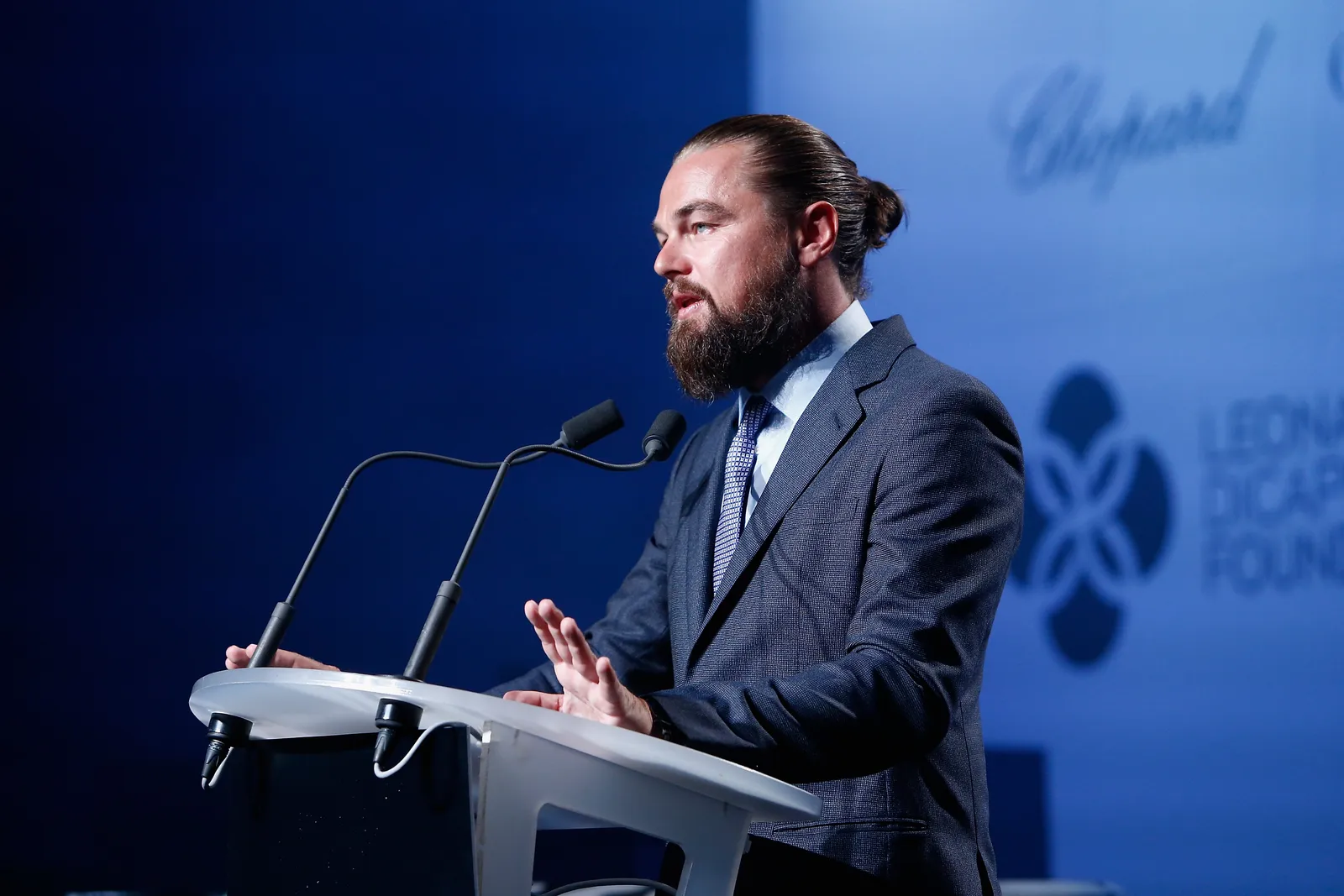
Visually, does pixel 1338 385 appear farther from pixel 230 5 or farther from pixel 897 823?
pixel 230 5

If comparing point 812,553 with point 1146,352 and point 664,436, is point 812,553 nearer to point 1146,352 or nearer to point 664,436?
point 664,436

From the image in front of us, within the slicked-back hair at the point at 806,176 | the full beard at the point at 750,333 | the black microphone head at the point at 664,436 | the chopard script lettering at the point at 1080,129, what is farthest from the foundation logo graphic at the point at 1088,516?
the black microphone head at the point at 664,436

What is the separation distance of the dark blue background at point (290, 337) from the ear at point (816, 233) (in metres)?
0.44

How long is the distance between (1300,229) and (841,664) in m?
1.65

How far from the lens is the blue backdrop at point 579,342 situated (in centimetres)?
216

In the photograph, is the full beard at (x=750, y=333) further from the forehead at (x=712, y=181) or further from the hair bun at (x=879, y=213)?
the hair bun at (x=879, y=213)

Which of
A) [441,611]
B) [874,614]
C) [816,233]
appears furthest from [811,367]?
[441,611]

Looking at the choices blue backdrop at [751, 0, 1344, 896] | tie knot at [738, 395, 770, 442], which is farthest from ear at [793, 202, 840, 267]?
blue backdrop at [751, 0, 1344, 896]

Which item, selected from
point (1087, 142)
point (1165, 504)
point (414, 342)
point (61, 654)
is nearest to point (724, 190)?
point (414, 342)

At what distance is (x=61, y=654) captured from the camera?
6.95 feet

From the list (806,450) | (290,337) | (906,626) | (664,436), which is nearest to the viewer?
(906,626)

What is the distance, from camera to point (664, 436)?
1.45 m

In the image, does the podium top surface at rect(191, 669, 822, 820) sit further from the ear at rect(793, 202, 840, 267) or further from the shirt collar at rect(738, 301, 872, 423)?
the ear at rect(793, 202, 840, 267)

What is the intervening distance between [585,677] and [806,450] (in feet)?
2.23
